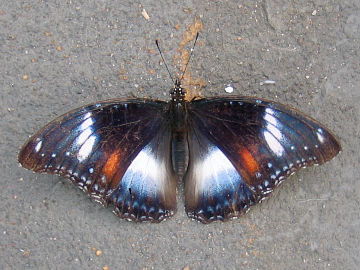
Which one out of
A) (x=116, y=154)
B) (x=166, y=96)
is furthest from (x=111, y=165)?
(x=166, y=96)

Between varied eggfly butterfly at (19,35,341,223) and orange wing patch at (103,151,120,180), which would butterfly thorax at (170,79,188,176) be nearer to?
varied eggfly butterfly at (19,35,341,223)

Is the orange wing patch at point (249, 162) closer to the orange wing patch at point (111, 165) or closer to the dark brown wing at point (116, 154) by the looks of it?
the dark brown wing at point (116, 154)

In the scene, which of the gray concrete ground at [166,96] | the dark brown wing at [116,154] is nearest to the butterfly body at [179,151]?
the dark brown wing at [116,154]

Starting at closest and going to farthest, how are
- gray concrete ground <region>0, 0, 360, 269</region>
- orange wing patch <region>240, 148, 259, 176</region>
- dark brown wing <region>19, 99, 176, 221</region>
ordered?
dark brown wing <region>19, 99, 176, 221</region> → orange wing patch <region>240, 148, 259, 176</region> → gray concrete ground <region>0, 0, 360, 269</region>

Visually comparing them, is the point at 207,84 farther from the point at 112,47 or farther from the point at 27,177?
the point at 27,177

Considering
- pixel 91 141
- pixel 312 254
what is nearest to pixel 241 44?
pixel 91 141

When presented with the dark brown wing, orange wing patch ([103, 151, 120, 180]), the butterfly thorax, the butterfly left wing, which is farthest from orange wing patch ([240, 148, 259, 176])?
orange wing patch ([103, 151, 120, 180])
